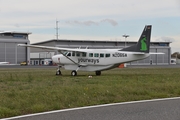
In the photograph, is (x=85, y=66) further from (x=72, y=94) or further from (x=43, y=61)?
(x=43, y=61)

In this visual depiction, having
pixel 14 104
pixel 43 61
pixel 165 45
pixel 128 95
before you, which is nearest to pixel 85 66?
pixel 128 95

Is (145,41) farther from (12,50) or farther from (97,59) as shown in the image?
(12,50)

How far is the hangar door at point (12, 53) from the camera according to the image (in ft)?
328

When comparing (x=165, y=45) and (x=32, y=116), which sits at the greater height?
(x=165, y=45)

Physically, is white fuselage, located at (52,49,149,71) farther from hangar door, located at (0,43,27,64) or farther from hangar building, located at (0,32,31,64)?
hangar building, located at (0,32,31,64)

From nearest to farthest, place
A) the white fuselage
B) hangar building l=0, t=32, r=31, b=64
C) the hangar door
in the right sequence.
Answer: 1. the white fuselage
2. the hangar door
3. hangar building l=0, t=32, r=31, b=64

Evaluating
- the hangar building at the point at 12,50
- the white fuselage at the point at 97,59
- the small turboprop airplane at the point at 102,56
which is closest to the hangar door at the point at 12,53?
the hangar building at the point at 12,50

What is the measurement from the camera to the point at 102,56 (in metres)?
29.0

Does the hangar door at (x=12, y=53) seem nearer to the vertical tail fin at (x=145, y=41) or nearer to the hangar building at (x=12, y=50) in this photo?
the hangar building at (x=12, y=50)

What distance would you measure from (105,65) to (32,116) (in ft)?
66.6

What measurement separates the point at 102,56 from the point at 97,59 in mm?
582

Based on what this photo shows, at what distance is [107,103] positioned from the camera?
38.4ft

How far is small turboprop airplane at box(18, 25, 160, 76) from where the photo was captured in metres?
28.0

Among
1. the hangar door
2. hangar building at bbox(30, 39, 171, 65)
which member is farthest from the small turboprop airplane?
the hangar door
